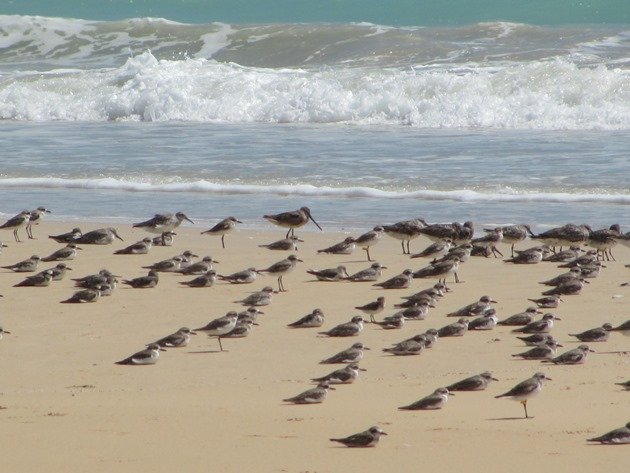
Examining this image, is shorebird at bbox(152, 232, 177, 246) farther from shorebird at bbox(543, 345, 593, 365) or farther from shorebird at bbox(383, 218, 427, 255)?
shorebird at bbox(543, 345, 593, 365)

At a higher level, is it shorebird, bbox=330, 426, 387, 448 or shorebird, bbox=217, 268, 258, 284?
shorebird, bbox=330, 426, 387, 448

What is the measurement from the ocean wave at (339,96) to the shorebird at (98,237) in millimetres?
12817

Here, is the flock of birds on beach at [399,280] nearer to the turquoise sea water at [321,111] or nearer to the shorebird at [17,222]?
the shorebird at [17,222]

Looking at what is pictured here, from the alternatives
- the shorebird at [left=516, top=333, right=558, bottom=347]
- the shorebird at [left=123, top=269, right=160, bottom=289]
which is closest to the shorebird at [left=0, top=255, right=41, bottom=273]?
the shorebird at [left=123, top=269, right=160, bottom=289]

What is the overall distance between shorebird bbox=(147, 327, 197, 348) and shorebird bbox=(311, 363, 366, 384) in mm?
1371

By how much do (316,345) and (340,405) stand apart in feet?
5.73

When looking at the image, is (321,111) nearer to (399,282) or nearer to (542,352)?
(399,282)

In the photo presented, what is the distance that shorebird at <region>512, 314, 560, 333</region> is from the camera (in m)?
9.59

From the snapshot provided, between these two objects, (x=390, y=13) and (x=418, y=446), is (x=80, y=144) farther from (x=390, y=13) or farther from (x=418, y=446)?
(x=390, y=13)

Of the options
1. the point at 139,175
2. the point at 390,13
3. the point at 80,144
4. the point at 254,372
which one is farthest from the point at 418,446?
the point at 390,13

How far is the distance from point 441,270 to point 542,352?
10.4 ft

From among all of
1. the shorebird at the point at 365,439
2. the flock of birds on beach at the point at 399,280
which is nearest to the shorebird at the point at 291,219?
the flock of birds on beach at the point at 399,280

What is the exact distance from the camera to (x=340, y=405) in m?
7.75

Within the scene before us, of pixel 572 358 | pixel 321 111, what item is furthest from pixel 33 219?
pixel 321 111
